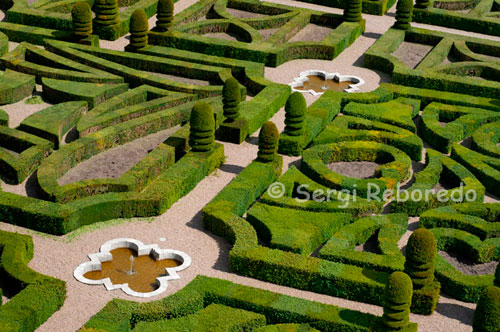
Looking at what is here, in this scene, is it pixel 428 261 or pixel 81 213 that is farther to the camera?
pixel 81 213

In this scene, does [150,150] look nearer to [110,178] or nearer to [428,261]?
[110,178]

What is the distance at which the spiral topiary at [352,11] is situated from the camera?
48.1 metres

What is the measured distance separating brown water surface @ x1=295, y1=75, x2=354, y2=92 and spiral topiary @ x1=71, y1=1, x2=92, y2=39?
10.9m

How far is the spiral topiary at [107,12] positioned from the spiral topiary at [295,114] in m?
14.6

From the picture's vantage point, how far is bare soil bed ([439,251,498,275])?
1069 inches

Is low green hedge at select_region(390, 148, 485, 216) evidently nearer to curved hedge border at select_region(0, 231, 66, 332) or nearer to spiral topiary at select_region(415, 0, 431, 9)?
curved hedge border at select_region(0, 231, 66, 332)

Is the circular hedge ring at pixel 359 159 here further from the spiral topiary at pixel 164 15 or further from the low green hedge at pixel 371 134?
the spiral topiary at pixel 164 15

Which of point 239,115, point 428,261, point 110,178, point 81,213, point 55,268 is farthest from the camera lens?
point 239,115

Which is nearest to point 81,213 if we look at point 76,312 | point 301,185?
point 76,312

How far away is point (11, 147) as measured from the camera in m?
33.3

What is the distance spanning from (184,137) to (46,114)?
5900 millimetres

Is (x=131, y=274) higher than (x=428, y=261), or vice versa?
(x=428, y=261)

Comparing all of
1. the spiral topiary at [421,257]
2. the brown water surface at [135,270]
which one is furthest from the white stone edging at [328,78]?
the spiral topiary at [421,257]

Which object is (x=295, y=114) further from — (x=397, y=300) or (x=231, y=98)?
(x=397, y=300)
